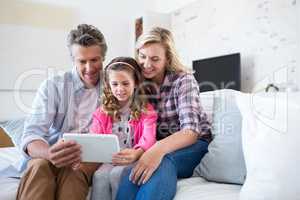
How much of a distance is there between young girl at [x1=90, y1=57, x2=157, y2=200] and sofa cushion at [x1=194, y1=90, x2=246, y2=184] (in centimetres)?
22

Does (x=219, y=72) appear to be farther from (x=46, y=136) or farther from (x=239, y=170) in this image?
(x=46, y=136)

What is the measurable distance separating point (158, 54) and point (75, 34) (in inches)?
14.0

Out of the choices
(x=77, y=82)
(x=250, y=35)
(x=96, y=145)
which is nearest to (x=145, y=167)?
(x=96, y=145)

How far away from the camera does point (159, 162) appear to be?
39.0 inches

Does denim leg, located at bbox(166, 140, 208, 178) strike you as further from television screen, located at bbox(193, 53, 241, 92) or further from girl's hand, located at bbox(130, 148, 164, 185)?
television screen, located at bbox(193, 53, 241, 92)

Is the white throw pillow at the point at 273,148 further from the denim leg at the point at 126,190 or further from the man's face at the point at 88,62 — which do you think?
the man's face at the point at 88,62

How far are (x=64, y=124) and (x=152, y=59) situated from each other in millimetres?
457

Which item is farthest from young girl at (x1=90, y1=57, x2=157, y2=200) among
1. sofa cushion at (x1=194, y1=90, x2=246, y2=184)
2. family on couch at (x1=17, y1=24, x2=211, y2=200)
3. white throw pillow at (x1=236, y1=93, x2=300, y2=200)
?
white throw pillow at (x1=236, y1=93, x2=300, y2=200)

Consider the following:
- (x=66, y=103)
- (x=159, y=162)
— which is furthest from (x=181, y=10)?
(x=159, y=162)

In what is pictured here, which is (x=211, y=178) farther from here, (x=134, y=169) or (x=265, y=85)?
(x=265, y=85)

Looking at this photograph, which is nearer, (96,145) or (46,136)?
(96,145)

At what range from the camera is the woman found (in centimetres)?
96

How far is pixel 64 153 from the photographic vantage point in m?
0.97

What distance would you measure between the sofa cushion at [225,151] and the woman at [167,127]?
0.21ft
